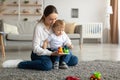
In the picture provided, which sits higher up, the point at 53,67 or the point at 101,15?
the point at 101,15

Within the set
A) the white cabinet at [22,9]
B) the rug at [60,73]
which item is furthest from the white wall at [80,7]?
the rug at [60,73]

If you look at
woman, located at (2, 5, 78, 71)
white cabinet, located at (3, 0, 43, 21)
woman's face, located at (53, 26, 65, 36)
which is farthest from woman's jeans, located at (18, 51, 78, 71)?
white cabinet, located at (3, 0, 43, 21)

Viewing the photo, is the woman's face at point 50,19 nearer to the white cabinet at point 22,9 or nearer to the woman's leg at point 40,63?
the woman's leg at point 40,63

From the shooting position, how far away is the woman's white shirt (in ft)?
8.59

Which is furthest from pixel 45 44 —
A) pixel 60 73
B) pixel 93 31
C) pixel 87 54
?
pixel 93 31

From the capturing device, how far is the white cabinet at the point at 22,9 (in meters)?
7.32

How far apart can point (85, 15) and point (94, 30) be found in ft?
1.90

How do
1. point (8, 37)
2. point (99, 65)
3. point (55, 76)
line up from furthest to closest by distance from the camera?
1. point (8, 37)
2. point (99, 65)
3. point (55, 76)

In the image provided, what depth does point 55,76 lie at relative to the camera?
2.34 m

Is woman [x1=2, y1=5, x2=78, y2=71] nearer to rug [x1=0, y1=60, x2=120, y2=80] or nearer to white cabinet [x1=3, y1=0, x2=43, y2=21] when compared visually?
rug [x1=0, y1=60, x2=120, y2=80]

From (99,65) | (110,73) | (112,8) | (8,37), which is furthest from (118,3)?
(110,73)

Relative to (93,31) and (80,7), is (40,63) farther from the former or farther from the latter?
(80,7)

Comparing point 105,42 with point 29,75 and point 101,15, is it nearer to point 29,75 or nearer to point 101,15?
point 101,15

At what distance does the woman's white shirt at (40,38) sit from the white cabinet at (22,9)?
187 inches
